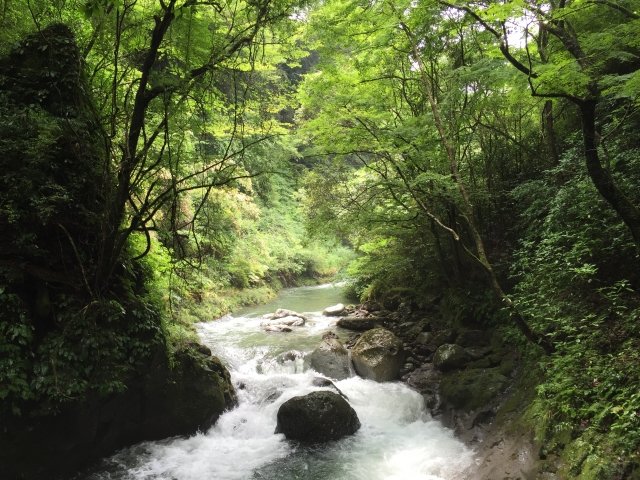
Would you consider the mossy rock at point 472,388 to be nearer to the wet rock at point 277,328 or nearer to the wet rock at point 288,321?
the wet rock at point 277,328

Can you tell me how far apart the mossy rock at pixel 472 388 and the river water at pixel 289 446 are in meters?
0.55

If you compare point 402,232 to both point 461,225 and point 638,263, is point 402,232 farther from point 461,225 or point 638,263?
point 638,263

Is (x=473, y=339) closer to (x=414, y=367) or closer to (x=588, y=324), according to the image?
(x=414, y=367)

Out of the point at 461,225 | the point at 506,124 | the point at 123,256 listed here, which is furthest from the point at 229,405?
the point at 506,124

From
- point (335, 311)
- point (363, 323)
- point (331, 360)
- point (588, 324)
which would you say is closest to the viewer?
point (588, 324)

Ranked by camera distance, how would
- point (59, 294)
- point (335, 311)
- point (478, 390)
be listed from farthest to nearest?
point (335, 311), point (478, 390), point (59, 294)

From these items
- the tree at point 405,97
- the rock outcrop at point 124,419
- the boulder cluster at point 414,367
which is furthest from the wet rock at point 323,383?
the tree at point 405,97

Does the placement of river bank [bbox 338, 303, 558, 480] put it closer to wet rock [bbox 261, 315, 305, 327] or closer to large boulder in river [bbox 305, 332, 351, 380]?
large boulder in river [bbox 305, 332, 351, 380]

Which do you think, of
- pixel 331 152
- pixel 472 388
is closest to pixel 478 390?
pixel 472 388

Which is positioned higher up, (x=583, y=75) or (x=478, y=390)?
(x=583, y=75)

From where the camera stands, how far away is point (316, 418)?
23.4 feet

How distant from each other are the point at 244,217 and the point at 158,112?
13837 millimetres

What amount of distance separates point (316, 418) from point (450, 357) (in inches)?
121

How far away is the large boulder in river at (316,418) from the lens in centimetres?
714
